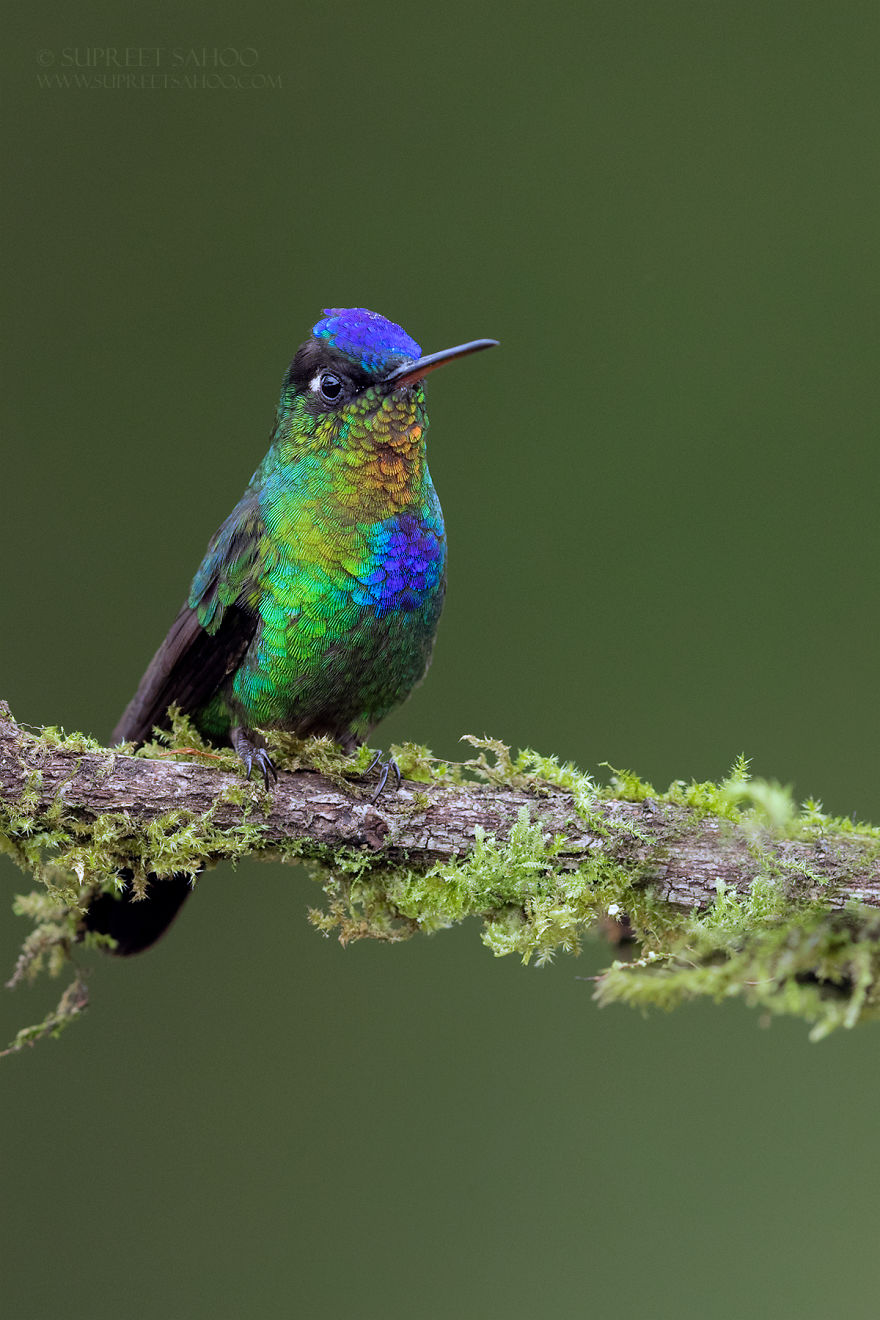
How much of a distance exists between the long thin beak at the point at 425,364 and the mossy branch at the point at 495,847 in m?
0.94

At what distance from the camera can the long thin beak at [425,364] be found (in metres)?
2.73

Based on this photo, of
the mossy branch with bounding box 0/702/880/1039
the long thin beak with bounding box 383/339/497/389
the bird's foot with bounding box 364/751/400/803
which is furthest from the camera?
the long thin beak with bounding box 383/339/497/389

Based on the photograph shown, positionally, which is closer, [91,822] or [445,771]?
[91,822]

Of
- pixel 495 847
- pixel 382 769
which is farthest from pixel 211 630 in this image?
pixel 495 847

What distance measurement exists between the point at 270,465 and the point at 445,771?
0.97 m

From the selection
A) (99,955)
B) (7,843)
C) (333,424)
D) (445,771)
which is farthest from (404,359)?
(99,955)

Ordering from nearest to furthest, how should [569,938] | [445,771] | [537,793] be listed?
[569,938] → [537,793] → [445,771]

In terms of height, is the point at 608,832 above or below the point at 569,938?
above

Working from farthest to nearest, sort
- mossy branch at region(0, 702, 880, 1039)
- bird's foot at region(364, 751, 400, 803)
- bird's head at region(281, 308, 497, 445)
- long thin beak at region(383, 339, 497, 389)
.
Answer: bird's head at region(281, 308, 497, 445)
long thin beak at region(383, 339, 497, 389)
bird's foot at region(364, 751, 400, 803)
mossy branch at region(0, 702, 880, 1039)

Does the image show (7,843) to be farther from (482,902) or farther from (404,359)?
(404,359)

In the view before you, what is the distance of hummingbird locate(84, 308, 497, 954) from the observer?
2760 millimetres

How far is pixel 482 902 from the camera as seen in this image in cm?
230

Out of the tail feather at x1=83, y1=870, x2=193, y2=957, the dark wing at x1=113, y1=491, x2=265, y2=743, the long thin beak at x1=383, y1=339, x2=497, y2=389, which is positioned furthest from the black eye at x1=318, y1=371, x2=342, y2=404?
the tail feather at x1=83, y1=870, x2=193, y2=957

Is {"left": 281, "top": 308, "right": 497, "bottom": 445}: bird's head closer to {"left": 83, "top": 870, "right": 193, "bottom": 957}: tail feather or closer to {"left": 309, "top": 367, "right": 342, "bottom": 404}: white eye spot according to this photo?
{"left": 309, "top": 367, "right": 342, "bottom": 404}: white eye spot
